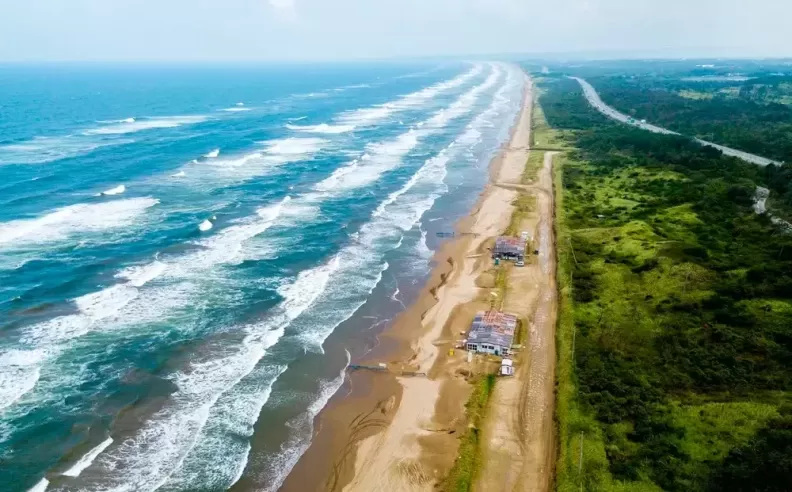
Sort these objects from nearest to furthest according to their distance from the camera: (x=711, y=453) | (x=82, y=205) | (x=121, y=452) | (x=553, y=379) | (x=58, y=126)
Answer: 1. (x=711, y=453)
2. (x=121, y=452)
3. (x=553, y=379)
4. (x=82, y=205)
5. (x=58, y=126)

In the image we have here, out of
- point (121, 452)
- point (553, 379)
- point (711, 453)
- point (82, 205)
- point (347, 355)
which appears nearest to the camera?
point (711, 453)

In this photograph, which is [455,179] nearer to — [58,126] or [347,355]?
[347,355]

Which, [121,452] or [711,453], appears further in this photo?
[121,452]

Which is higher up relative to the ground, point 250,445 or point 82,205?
point 82,205

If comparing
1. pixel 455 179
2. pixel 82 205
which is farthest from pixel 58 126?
pixel 455 179

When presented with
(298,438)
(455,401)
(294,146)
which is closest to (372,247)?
(455,401)

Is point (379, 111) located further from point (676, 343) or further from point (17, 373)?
point (17, 373)

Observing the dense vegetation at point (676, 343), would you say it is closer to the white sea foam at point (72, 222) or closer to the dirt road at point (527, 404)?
the dirt road at point (527, 404)

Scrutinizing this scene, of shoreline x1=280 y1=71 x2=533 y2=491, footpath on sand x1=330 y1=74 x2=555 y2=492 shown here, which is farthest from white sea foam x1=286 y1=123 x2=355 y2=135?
shoreline x1=280 y1=71 x2=533 y2=491
